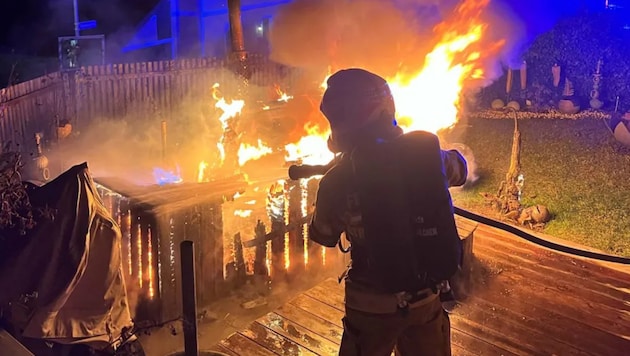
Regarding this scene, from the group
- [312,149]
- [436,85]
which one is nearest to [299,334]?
[436,85]

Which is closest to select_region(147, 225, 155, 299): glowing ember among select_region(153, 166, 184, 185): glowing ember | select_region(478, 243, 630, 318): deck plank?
select_region(478, 243, 630, 318): deck plank

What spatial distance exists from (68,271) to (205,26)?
17.5m

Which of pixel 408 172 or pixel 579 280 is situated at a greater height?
pixel 408 172

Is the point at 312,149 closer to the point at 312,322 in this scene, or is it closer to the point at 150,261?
the point at 150,261

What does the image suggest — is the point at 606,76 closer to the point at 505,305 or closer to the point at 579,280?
the point at 579,280

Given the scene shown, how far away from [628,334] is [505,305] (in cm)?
103

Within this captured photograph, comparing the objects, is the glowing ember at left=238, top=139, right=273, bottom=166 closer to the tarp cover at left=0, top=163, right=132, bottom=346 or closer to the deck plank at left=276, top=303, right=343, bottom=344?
the deck plank at left=276, top=303, right=343, bottom=344

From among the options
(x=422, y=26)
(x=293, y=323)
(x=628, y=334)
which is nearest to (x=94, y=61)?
(x=422, y=26)

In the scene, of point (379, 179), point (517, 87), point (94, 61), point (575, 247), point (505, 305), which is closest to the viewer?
point (379, 179)

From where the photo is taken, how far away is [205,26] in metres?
20.1

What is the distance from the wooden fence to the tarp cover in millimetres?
7314

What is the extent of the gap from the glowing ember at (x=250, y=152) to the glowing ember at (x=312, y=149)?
2.80ft

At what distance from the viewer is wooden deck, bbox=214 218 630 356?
187 inches

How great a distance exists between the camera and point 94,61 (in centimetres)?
1744
